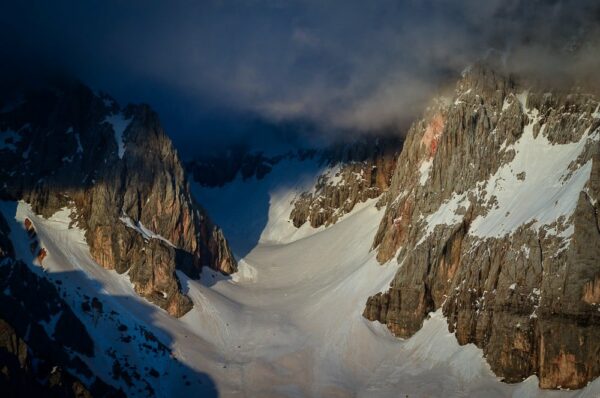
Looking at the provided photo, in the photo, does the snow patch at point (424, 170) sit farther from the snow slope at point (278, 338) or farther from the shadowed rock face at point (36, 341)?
the shadowed rock face at point (36, 341)

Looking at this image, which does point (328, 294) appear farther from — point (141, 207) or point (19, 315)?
point (19, 315)

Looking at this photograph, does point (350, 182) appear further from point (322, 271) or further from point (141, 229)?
point (141, 229)

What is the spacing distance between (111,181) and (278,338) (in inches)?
1402

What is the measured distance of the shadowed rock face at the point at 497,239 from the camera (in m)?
88.1

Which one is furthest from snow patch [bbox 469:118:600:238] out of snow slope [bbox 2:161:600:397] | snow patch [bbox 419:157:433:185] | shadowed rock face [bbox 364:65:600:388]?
snow patch [bbox 419:157:433:185]

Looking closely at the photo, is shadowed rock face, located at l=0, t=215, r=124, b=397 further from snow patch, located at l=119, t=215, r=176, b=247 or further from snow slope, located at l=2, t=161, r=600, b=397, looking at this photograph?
snow patch, located at l=119, t=215, r=176, b=247

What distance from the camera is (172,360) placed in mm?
105875

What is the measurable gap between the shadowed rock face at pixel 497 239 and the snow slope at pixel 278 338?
2983 millimetres

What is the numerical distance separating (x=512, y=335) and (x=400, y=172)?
5641 centimetres

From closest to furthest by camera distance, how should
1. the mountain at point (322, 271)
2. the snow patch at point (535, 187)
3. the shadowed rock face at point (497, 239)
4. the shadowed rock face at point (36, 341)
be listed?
the shadowed rock face at point (36, 341)
the shadowed rock face at point (497, 239)
the mountain at point (322, 271)
the snow patch at point (535, 187)

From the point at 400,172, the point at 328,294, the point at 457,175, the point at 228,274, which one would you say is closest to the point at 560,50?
the point at 457,175

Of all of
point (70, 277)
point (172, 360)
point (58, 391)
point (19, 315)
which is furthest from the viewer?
point (70, 277)

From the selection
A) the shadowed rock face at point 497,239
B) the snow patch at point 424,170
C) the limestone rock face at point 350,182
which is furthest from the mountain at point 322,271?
the limestone rock face at point 350,182

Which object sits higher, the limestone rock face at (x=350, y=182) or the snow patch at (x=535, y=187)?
the limestone rock face at (x=350, y=182)
